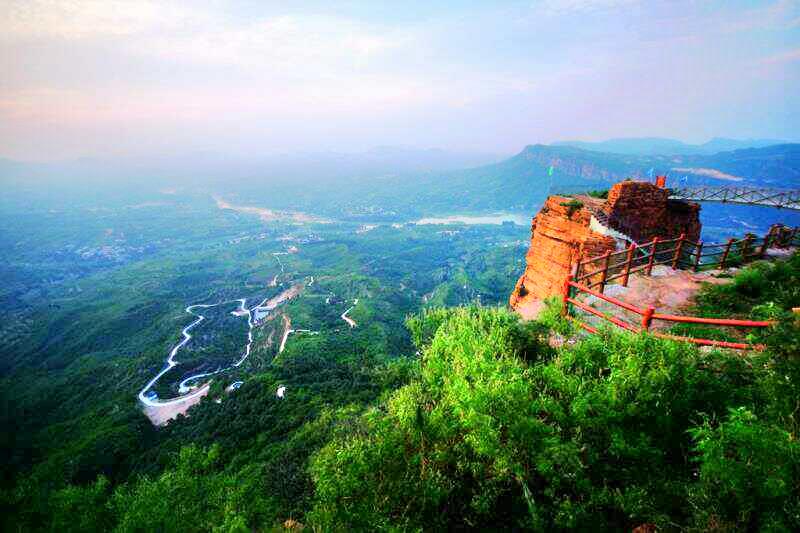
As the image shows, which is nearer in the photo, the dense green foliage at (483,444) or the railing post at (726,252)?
the dense green foliage at (483,444)

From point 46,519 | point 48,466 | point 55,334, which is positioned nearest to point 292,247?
point 55,334

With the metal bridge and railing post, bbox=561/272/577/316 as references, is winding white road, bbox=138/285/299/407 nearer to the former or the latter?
railing post, bbox=561/272/577/316

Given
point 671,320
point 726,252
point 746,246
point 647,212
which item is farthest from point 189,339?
point 746,246

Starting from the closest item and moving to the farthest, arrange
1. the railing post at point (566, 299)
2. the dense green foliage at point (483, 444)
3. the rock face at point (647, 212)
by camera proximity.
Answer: the dense green foliage at point (483, 444)
the railing post at point (566, 299)
the rock face at point (647, 212)

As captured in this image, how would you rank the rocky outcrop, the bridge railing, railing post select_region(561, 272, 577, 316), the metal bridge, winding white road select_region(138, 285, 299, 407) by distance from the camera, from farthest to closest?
winding white road select_region(138, 285, 299, 407), the metal bridge, the rocky outcrop, the bridge railing, railing post select_region(561, 272, 577, 316)

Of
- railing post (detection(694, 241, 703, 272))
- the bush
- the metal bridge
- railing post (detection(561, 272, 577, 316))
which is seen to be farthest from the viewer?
the metal bridge

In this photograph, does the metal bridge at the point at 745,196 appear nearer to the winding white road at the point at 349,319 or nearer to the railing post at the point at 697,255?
the railing post at the point at 697,255

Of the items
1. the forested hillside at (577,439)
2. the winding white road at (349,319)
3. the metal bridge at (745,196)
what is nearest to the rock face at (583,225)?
the metal bridge at (745,196)

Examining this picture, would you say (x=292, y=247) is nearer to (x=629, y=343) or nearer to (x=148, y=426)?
(x=148, y=426)

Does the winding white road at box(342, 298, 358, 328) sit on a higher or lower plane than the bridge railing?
lower

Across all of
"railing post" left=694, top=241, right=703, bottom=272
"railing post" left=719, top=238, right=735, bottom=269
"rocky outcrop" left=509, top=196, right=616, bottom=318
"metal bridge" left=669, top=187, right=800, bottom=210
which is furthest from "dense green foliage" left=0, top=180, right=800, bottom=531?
"metal bridge" left=669, top=187, right=800, bottom=210
